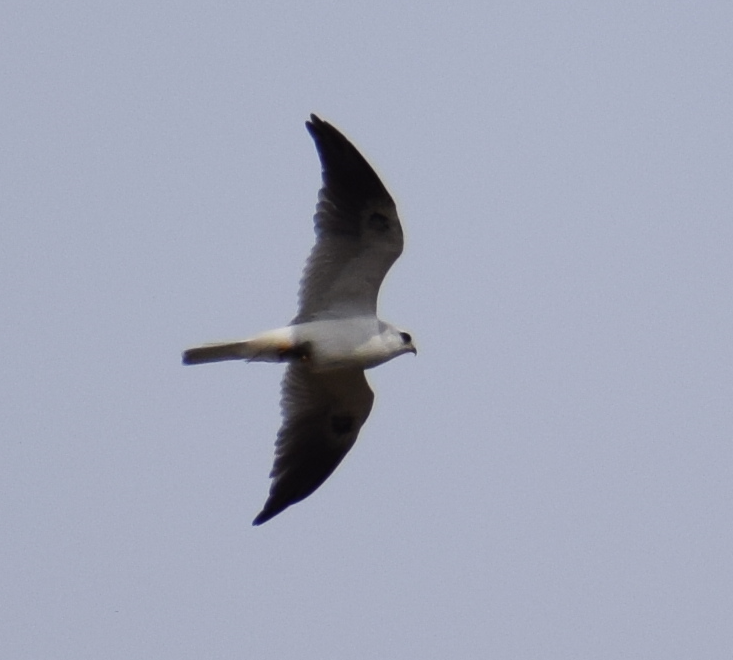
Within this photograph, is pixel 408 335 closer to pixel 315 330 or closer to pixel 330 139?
pixel 315 330

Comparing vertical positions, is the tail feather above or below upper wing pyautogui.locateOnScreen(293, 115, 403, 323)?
below

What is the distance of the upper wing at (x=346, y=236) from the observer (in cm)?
1141

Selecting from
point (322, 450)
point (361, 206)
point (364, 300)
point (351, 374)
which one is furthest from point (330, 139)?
point (322, 450)

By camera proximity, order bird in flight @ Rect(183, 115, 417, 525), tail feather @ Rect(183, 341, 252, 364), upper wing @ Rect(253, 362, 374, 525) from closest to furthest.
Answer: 1. tail feather @ Rect(183, 341, 252, 364)
2. bird in flight @ Rect(183, 115, 417, 525)
3. upper wing @ Rect(253, 362, 374, 525)

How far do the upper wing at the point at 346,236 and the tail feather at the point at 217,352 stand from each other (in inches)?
22.3

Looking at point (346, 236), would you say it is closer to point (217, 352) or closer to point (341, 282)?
point (341, 282)

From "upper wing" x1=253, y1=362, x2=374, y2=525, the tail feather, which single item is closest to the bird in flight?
the tail feather

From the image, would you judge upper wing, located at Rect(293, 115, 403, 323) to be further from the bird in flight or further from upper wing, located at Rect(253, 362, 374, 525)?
upper wing, located at Rect(253, 362, 374, 525)

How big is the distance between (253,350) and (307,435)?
152 cm

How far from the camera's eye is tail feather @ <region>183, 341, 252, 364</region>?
37.0 feet

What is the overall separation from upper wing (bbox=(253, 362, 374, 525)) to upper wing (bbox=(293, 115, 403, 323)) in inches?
41.4

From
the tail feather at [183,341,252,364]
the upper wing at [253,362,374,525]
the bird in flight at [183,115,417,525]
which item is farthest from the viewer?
the upper wing at [253,362,374,525]

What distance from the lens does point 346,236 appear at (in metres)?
11.6

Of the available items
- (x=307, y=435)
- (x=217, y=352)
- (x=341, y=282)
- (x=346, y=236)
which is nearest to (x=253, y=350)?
(x=217, y=352)
